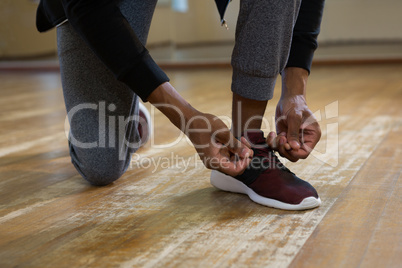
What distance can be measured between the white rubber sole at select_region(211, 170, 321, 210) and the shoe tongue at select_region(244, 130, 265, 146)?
0.08 m

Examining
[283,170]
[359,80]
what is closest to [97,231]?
[283,170]

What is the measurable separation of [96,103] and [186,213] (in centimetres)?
32

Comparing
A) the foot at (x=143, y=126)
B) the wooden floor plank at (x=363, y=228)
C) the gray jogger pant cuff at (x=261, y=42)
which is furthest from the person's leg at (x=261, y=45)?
the foot at (x=143, y=126)

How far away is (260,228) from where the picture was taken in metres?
0.80

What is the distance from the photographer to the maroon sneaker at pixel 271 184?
88 cm

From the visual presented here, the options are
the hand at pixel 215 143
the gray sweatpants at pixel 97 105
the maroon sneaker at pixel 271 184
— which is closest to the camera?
the hand at pixel 215 143

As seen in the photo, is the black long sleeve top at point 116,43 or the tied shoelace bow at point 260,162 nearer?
the black long sleeve top at point 116,43

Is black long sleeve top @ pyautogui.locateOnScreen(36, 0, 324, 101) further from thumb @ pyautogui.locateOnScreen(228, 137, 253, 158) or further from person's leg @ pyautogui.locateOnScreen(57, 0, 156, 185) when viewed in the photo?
person's leg @ pyautogui.locateOnScreen(57, 0, 156, 185)

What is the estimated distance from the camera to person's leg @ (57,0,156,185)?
106 cm

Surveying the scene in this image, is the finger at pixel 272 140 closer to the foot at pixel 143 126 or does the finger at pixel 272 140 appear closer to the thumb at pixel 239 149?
the thumb at pixel 239 149

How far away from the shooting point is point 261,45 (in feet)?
2.86

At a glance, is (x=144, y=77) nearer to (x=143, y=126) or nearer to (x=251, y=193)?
(x=251, y=193)

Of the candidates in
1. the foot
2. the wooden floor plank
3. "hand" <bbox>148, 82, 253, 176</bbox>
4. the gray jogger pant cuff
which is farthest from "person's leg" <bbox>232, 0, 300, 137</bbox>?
the foot

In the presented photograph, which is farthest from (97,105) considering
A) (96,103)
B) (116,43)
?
(116,43)
